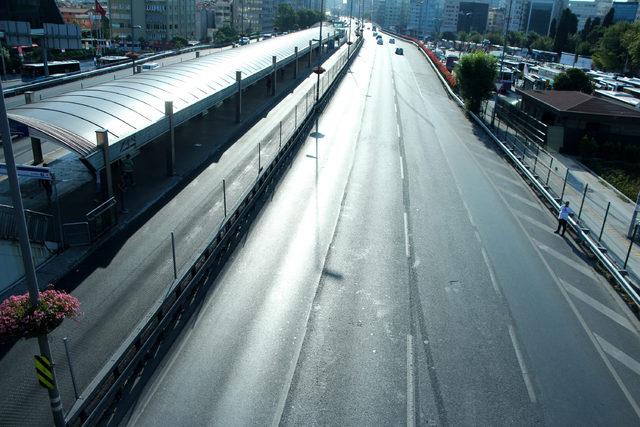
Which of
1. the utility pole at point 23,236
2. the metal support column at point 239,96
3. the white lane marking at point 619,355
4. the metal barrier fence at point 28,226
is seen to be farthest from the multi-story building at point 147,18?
the white lane marking at point 619,355

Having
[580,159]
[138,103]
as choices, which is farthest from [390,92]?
[138,103]

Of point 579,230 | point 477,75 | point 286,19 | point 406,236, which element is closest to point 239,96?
point 477,75

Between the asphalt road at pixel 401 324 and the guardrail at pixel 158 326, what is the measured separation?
49 cm

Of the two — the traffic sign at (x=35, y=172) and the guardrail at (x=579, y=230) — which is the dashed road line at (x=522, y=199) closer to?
the guardrail at (x=579, y=230)

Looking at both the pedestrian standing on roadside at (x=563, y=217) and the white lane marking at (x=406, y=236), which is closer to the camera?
the white lane marking at (x=406, y=236)

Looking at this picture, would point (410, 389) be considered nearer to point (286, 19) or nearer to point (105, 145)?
point (105, 145)

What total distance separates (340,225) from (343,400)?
9.53 metres

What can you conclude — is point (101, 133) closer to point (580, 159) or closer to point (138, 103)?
point (138, 103)

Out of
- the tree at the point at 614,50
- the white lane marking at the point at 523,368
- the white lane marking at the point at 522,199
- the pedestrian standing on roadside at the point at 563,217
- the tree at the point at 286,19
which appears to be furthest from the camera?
the tree at the point at 286,19

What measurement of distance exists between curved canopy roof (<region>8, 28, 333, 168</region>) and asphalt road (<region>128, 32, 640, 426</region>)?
649cm

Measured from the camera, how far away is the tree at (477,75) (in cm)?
3969

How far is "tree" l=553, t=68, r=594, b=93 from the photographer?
42.5 metres

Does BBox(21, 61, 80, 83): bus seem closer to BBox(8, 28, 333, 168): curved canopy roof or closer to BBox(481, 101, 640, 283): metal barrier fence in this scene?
BBox(8, 28, 333, 168): curved canopy roof

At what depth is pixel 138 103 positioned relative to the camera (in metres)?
23.1
